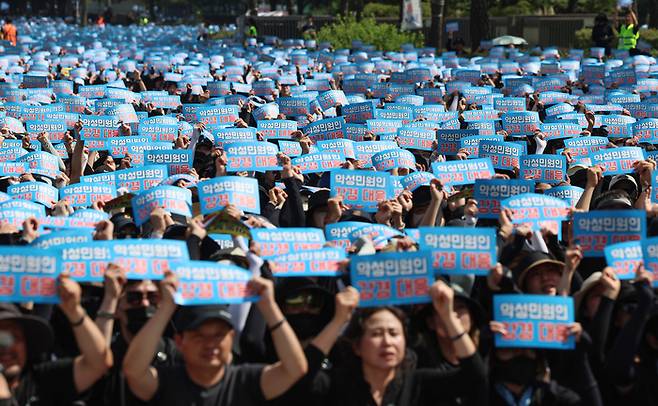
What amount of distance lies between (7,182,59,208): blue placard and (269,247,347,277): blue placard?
142 inches

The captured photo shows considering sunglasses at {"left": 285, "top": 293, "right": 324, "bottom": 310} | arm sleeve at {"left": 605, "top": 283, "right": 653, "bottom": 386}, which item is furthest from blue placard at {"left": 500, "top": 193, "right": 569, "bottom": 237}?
arm sleeve at {"left": 605, "top": 283, "right": 653, "bottom": 386}

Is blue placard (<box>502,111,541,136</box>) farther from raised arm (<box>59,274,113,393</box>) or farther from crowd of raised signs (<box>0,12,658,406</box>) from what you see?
raised arm (<box>59,274,113,393</box>)

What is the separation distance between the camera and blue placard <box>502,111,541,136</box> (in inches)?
610

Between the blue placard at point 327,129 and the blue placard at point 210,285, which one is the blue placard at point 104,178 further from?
the blue placard at point 210,285

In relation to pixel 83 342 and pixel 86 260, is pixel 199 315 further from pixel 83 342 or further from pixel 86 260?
pixel 86 260

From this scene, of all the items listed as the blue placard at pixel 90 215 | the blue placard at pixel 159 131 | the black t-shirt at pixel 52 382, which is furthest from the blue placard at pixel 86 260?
the blue placard at pixel 159 131

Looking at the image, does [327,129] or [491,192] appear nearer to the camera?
[491,192]

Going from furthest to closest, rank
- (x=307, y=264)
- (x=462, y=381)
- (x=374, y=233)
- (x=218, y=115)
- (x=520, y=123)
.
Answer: (x=218, y=115)
(x=520, y=123)
(x=374, y=233)
(x=307, y=264)
(x=462, y=381)

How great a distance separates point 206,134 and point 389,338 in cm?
840

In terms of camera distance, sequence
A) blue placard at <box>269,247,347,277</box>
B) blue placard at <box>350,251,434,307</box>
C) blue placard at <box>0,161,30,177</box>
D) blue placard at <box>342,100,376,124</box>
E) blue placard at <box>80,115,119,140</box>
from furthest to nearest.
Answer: blue placard at <box>342,100,376,124</box>, blue placard at <box>80,115,119,140</box>, blue placard at <box>0,161,30,177</box>, blue placard at <box>269,247,347,277</box>, blue placard at <box>350,251,434,307</box>

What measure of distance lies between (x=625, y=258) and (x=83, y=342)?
2.80 m

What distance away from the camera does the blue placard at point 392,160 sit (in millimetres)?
12208

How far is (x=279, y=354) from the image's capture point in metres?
6.11

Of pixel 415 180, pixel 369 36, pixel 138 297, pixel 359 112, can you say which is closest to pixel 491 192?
pixel 415 180
